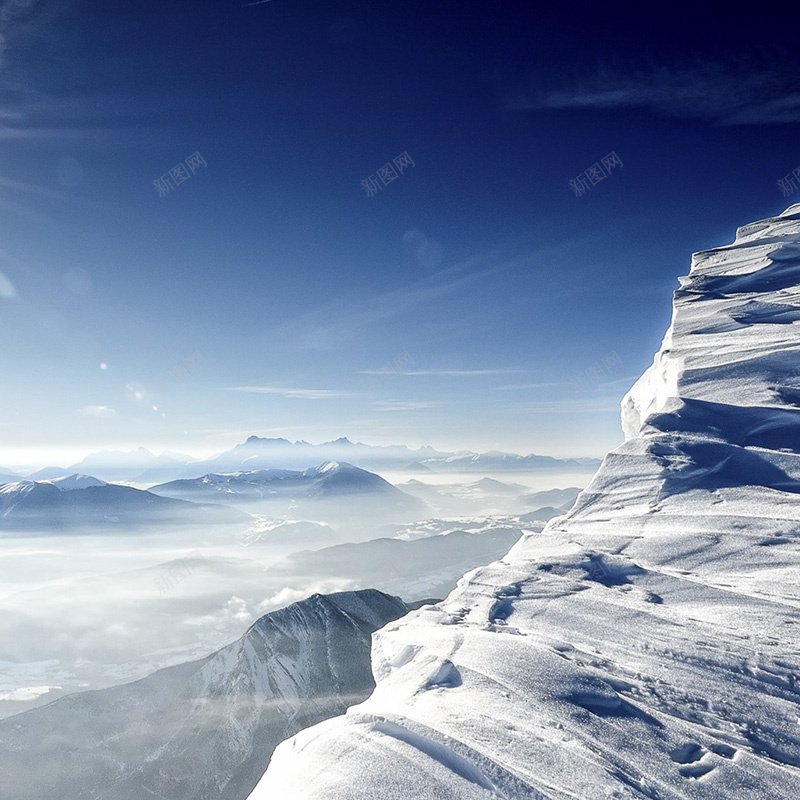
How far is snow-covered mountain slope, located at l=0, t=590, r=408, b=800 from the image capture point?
85.7m

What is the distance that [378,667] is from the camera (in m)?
15.3

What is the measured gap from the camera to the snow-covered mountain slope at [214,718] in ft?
281

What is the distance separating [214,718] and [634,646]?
110678 mm

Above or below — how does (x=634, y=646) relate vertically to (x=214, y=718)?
above

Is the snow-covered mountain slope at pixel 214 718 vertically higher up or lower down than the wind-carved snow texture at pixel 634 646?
lower down

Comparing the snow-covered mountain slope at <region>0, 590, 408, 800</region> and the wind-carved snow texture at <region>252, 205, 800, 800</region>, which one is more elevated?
the wind-carved snow texture at <region>252, 205, 800, 800</region>

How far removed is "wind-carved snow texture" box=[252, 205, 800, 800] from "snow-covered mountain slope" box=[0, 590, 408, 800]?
A: 79.1 metres

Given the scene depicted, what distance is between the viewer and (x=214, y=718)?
3745 inches

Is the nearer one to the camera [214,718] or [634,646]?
[634,646]

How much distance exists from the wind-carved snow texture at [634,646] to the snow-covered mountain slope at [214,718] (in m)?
79.1

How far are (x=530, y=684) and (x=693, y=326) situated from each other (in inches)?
912

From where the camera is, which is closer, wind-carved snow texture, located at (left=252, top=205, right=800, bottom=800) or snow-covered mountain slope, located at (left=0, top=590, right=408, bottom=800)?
wind-carved snow texture, located at (left=252, top=205, right=800, bottom=800)

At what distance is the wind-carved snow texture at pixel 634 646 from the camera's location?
8555mm

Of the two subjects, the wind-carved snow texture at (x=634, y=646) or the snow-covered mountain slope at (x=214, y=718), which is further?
the snow-covered mountain slope at (x=214, y=718)
